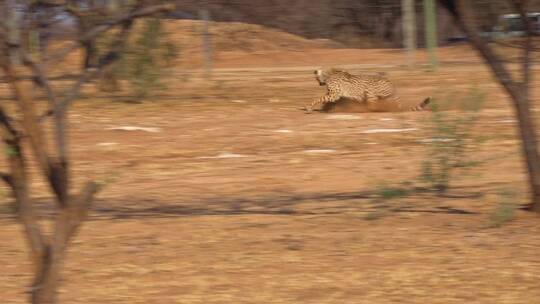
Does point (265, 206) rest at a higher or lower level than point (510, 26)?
lower

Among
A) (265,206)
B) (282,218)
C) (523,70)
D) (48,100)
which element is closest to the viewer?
(48,100)

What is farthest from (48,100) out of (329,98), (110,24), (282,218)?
(329,98)

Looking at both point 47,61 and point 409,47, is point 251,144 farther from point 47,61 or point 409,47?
point 409,47

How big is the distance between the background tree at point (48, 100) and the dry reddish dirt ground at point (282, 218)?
1249mm

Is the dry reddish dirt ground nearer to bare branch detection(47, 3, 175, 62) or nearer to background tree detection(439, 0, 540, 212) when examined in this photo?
background tree detection(439, 0, 540, 212)

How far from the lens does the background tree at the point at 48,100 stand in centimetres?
496

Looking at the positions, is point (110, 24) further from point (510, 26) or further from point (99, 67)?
point (510, 26)

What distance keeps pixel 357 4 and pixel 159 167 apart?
3352mm

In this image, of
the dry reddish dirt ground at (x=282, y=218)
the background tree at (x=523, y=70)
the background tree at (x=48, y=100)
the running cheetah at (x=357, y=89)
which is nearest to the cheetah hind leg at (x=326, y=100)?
the running cheetah at (x=357, y=89)

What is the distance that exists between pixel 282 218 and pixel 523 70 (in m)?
2.25

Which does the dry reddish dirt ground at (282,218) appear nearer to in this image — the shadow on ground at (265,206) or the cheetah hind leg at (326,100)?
the shadow on ground at (265,206)

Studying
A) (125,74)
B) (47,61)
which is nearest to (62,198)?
(47,61)

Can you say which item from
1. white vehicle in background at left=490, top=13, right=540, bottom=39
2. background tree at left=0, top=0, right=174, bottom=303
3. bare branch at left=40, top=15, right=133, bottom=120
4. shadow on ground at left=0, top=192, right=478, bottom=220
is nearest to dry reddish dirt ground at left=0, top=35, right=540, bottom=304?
shadow on ground at left=0, top=192, right=478, bottom=220

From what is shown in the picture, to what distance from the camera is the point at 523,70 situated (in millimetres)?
8008
